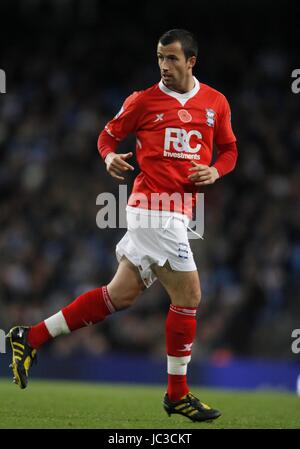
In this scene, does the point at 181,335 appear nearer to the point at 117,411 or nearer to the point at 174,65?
the point at 117,411

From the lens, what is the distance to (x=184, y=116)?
6.73 metres

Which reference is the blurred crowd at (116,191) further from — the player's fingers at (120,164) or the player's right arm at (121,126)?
the player's fingers at (120,164)

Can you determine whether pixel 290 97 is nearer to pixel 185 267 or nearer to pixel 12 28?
pixel 12 28

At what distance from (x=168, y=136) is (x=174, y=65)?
1.54 ft

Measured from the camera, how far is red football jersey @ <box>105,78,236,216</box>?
6668mm

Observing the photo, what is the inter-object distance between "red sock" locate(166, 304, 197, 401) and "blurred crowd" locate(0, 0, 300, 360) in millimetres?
7767

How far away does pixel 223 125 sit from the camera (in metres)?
6.94

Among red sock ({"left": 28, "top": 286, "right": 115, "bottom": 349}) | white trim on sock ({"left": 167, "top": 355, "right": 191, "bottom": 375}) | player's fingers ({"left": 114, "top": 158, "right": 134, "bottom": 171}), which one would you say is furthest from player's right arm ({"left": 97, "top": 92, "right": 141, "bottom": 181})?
white trim on sock ({"left": 167, "top": 355, "right": 191, "bottom": 375})

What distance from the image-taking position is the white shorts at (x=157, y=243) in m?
6.57

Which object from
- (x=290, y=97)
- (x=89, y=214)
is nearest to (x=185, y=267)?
(x=89, y=214)

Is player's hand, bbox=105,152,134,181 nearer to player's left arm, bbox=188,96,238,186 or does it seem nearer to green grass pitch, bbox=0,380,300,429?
player's left arm, bbox=188,96,238,186

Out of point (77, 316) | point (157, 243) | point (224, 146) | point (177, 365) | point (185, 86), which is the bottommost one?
point (177, 365)

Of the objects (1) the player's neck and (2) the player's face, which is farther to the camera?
(1) the player's neck

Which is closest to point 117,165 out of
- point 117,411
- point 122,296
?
point 122,296
